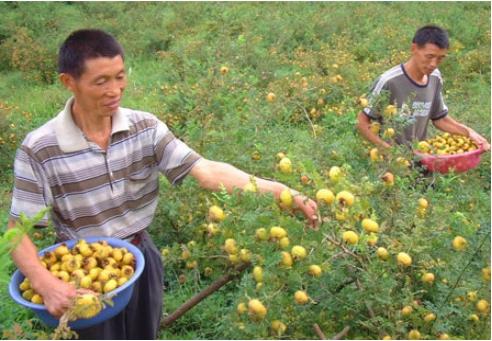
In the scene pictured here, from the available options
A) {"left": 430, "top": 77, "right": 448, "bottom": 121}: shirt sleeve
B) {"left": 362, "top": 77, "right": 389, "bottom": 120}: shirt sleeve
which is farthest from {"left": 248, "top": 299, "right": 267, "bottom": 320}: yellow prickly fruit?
{"left": 430, "top": 77, "right": 448, "bottom": 121}: shirt sleeve

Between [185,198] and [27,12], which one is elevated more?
[185,198]

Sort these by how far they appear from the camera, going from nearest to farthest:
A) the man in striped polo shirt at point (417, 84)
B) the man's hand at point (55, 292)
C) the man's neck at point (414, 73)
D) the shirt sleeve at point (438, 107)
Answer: the man's hand at point (55, 292) → the man in striped polo shirt at point (417, 84) → the man's neck at point (414, 73) → the shirt sleeve at point (438, 107)

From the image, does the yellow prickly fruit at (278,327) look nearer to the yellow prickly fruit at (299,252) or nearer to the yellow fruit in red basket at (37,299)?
the yellow prickly fruit at (299,252)

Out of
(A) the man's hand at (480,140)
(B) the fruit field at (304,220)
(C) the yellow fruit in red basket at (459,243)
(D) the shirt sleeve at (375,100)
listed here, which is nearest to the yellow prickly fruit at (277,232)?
(B) the fruit field at (304,220)

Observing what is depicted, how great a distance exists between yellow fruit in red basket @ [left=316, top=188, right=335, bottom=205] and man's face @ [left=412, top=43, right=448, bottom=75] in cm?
219

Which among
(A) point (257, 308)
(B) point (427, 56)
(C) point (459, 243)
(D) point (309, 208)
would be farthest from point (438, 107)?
(A) point (257, 308)

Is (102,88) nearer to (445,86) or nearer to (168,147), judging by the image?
(168,147)

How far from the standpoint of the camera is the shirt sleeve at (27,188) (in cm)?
233

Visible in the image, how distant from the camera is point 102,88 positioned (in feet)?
7.67

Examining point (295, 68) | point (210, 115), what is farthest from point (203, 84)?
point (295, 68)

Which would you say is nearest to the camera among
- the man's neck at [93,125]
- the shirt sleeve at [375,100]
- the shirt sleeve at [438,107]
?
the man's neck at [93,125]

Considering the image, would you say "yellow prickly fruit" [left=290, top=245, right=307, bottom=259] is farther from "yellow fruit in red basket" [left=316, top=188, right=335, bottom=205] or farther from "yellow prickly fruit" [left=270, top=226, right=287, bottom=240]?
"yellow fruit in red basket" [left=316, top=188, right=335, bottom=205]

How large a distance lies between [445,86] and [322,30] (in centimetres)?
273

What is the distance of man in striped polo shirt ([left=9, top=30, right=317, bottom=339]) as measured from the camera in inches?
92.0
